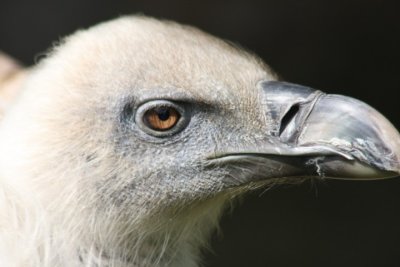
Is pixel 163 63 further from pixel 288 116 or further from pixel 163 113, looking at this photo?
pixel 288 116

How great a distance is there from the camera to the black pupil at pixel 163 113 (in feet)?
8.84

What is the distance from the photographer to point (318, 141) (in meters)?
2.60

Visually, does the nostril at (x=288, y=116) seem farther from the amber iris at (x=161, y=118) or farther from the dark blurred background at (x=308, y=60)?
the dark blurred background at (x=308, y=60)

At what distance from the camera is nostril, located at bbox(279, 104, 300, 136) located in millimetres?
2697

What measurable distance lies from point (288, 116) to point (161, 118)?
37 centimetres

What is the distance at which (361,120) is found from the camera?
2578 millimetres

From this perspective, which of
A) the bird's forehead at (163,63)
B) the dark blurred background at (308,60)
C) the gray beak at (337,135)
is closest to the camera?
the gray beak at (337,135)

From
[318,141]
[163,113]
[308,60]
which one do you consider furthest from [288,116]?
[308,60]

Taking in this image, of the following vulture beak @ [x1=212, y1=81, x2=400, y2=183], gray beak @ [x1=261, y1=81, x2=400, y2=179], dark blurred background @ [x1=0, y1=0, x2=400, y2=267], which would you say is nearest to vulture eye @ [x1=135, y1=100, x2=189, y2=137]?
vulture beak @ [x1=212, y1=81, x2=400, y2=183]

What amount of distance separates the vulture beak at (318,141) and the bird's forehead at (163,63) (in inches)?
4.3

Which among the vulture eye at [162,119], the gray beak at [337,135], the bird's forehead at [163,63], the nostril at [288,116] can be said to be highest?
the bird's forehead at [163,63]

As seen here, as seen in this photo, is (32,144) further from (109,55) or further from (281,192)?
(281,192)

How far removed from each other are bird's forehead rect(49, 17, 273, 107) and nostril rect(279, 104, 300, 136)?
0.13 meters

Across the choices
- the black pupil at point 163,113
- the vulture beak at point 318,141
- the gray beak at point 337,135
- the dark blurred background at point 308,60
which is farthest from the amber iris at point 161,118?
the dark blurred background at point 308,60
